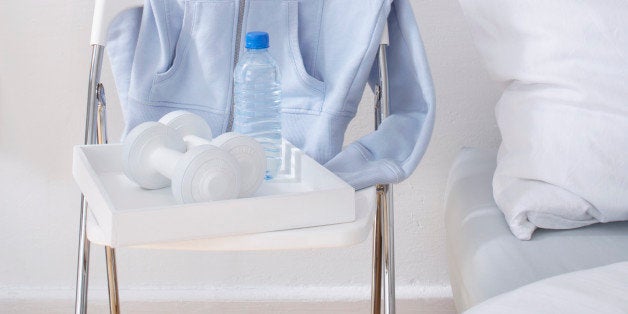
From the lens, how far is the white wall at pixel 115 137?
162cm

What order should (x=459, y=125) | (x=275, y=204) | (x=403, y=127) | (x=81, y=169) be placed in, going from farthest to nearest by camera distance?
(x=459, y=125) < (x=403, y=127) < (x=81, y=169) < (x=275, y=204)

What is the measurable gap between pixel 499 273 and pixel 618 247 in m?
0.18

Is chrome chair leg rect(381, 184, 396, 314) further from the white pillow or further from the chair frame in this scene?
the white pillow

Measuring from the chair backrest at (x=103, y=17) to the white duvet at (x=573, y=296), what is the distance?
0.80 meters

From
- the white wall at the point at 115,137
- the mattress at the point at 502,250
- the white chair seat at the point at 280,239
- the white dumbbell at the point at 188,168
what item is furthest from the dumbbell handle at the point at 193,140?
the white wall at the point at 115,137

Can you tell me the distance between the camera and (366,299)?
174cm

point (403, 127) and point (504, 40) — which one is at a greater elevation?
point (504, 40)

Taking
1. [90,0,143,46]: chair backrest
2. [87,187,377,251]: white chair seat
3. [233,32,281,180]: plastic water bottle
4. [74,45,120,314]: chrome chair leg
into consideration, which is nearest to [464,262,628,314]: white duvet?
[87,187,377,251]: white chair seat

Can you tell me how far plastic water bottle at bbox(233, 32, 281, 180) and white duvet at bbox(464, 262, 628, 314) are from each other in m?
0.56

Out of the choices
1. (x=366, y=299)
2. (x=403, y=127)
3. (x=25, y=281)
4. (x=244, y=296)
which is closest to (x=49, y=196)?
(x=25, y=281)

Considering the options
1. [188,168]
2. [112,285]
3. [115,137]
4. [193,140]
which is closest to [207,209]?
[188,168]

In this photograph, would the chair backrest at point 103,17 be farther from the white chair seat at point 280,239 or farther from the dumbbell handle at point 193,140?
the white chair seat at point 280,239

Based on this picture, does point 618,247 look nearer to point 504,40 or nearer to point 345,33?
point 504,40

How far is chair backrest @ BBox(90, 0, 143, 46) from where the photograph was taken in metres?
1.27
